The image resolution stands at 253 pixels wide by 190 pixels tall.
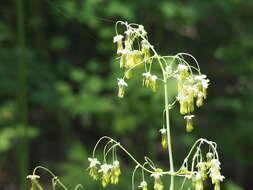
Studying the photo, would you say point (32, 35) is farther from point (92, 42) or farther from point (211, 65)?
point (211, 65)

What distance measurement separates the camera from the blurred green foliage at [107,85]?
6.58 metres

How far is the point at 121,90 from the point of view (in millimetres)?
2520

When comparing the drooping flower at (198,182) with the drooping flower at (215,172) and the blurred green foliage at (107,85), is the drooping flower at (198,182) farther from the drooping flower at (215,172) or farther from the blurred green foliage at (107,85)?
the blurred green foliage at (107,85)

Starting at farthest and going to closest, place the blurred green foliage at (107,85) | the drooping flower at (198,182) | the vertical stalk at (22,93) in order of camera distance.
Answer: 1. the blurred green foliage at (107,85)
2. the vertical stalk at (22,93)
3. the drooping flower at (198,182)

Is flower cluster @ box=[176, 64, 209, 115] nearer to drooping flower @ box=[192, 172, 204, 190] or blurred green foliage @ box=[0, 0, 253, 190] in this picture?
drooping flower @ box=[192, 172, 204, 190]

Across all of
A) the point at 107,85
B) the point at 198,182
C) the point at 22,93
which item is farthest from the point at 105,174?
the point at 107,85

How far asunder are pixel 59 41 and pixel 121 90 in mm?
5363

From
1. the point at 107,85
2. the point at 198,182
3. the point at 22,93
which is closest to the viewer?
the point at 198,182

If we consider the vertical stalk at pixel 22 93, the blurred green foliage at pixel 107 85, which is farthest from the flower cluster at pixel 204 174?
the blurred green foliage at pixel 107 85

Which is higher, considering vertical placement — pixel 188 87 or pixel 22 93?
pixel 22 93

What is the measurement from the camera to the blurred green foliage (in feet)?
21.6

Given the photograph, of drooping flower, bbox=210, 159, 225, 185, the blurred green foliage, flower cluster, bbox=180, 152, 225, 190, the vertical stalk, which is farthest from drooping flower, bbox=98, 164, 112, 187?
the blurred green foliage

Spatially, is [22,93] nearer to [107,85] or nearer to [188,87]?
[107,85]

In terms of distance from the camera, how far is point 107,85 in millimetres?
6668
